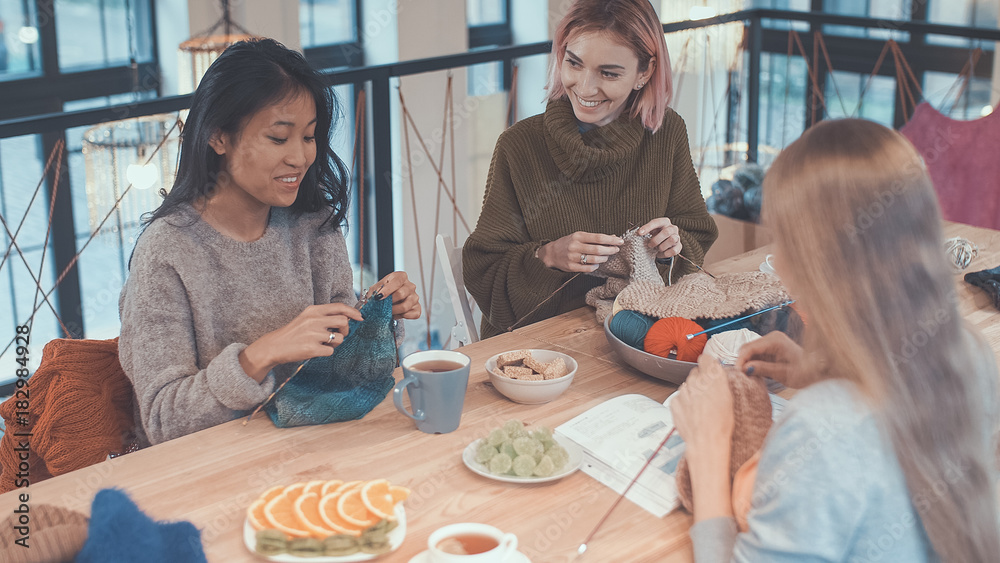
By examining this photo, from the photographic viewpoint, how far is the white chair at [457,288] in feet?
6.36

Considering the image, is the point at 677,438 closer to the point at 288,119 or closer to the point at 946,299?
the point at 946,299

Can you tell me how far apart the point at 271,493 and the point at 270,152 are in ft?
1.96

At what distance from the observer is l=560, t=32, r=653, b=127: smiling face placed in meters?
1.80

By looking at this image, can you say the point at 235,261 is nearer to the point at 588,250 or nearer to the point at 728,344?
the point at 588,250

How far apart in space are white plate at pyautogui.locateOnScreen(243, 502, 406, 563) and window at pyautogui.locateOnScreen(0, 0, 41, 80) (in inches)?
142

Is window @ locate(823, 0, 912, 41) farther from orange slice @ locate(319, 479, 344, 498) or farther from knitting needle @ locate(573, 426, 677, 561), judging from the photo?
orange slice @ locate(319, 479, 344, 498)

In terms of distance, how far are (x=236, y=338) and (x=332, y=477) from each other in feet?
1.48

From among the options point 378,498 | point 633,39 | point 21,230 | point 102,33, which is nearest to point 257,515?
point 378,498

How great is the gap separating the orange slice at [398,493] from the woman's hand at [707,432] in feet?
1.08

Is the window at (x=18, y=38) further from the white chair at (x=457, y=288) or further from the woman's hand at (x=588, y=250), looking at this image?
the woman's hand at (x=588, y=250)

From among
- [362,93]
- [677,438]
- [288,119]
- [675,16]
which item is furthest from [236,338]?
[675,16]

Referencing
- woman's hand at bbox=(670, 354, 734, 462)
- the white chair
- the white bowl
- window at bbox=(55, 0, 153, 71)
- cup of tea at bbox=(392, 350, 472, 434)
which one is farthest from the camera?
window at bbox=(55, 0, 153, 71)

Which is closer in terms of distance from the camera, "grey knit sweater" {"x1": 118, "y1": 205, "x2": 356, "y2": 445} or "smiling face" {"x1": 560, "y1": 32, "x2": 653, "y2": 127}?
"grey knit sweater" {"x1": 118, "y1": 205, "x2": 356, "y2": 445}

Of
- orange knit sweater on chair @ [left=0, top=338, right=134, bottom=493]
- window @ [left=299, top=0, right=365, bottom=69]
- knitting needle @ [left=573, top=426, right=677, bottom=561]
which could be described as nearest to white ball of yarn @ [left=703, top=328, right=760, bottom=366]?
knitting needle @ [left=573, top=426, right=677, bottom=561]
